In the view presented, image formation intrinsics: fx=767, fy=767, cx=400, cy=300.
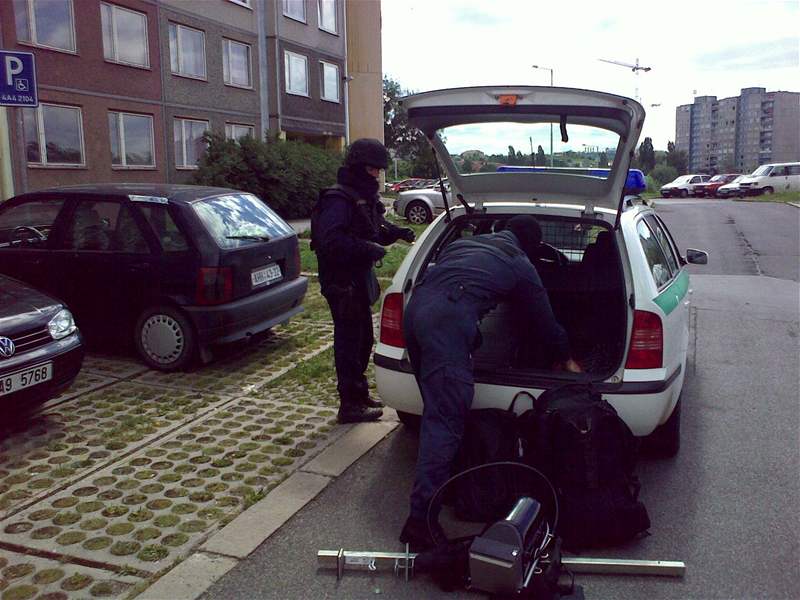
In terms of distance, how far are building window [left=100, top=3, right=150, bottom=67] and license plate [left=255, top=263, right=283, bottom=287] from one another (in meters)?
17.8

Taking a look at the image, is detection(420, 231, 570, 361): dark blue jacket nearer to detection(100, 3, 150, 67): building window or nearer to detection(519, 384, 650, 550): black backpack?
detection(519, 384, 650, 550): black backpack

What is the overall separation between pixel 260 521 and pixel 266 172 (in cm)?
1953

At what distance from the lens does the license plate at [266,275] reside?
22.2 feet

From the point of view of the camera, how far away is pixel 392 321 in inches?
179

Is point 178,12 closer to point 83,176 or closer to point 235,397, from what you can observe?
point 83,176

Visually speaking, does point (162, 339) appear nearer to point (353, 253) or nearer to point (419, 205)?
point (353, 253)

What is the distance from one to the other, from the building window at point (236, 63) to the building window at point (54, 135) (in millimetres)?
7567

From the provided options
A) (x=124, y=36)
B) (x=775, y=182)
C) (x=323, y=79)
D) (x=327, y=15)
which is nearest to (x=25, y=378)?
(x=124, y=36)

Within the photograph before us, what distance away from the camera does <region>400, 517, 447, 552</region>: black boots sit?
3465mm

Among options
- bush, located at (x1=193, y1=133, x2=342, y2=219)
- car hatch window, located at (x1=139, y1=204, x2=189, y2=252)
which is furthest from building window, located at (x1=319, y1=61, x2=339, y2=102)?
car hatch window, located at (x1=139, y1=204, x2=189, y2=252)

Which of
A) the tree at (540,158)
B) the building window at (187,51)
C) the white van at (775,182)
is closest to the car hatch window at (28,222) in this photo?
the tree at (540,158)

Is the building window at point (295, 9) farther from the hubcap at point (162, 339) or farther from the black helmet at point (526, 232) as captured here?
the black helmet at point (526, 232)

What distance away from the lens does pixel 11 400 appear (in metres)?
4.78

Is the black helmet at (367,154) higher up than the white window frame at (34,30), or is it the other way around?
the white window frame at (34,30)
